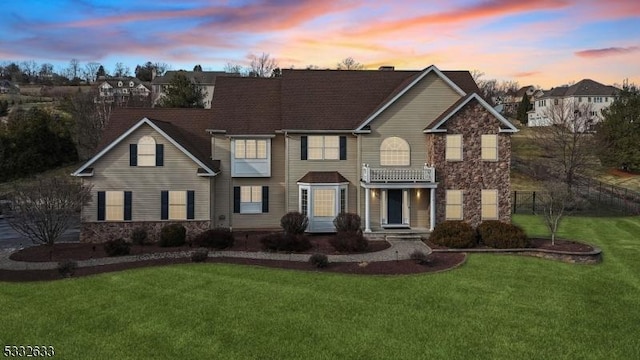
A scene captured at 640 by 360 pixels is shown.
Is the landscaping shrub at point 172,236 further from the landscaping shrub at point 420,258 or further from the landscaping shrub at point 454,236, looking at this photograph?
the landscaping shrub at point 454,236

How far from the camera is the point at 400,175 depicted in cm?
2647

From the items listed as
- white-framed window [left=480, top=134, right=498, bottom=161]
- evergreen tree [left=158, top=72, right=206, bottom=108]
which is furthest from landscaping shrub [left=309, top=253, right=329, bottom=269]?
evergreen tree [left=158, top=72, right=206, bottom=108]

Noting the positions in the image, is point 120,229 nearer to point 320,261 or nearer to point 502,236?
point 320,261

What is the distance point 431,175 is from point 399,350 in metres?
16.6

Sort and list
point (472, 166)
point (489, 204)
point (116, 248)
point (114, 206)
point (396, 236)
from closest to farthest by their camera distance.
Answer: point (116, 248) < point (114, 206) < point (396, 236) < point (472, 166) < point (489, 204)

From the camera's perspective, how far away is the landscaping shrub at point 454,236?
71.2ft

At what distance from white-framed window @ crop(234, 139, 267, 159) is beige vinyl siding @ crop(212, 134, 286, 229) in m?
0.52

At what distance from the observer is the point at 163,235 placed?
22.9m

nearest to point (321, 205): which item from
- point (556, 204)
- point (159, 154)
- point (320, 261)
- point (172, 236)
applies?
point (172, 236)

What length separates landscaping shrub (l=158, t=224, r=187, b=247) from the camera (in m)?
22.8

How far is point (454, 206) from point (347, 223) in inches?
259

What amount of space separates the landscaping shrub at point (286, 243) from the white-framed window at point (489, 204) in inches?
430

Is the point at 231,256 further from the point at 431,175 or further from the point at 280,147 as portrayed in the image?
the point at 431,175

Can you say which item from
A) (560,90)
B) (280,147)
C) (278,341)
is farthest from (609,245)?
(560,90)
